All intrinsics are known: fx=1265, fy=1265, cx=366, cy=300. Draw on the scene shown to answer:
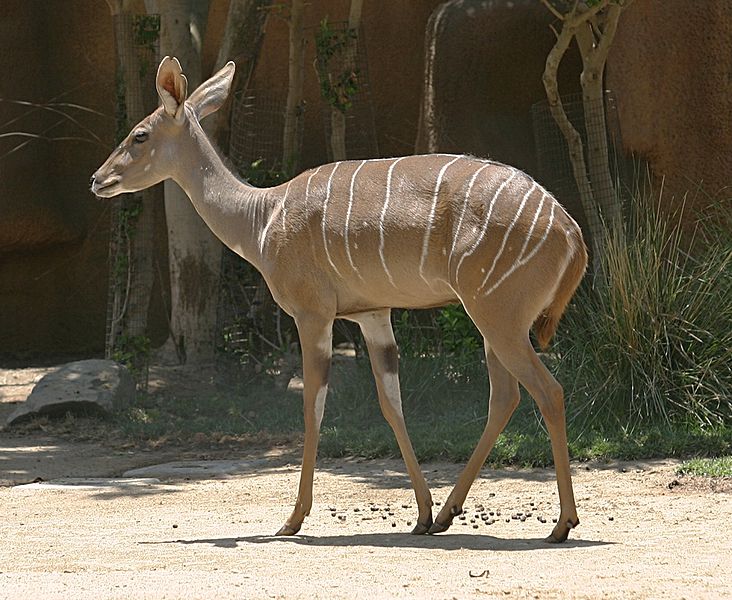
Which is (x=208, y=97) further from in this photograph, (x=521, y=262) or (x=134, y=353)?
(x=134, y=353)

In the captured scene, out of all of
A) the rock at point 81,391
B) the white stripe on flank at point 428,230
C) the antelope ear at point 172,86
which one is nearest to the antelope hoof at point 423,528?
the white stripe on flank at point 428,230

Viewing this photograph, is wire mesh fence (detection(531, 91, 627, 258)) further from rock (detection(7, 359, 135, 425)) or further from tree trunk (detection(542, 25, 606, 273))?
rock (detection(7, 359, 135, 425))

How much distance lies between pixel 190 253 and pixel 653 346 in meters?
4.15

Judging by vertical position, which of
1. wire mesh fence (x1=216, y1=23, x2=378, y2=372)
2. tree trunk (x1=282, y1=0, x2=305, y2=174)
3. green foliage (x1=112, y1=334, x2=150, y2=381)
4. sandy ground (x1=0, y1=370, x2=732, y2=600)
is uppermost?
tree trunk (x1=282, y1=0, x2=305, y2=174)

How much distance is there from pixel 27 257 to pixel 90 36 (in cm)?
239

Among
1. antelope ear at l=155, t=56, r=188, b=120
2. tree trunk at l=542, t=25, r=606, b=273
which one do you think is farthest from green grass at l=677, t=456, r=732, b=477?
antelope ear at l=155, t=56, r=188, b=120

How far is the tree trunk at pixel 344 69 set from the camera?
1026 cm

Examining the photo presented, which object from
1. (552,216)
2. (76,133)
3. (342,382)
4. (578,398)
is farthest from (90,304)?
(552,216)

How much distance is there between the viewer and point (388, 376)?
5.79 meters

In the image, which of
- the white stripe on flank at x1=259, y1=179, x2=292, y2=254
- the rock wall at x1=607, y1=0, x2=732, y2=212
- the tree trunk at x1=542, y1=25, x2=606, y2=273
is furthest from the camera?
the rock wall at x1=607, y1=0, x2=732, y2=212

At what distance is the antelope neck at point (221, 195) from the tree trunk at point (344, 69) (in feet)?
13.4

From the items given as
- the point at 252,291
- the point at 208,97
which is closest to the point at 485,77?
the point at 252,291

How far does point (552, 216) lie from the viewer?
17.1 ft

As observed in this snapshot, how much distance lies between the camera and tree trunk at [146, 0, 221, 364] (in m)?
10.2
